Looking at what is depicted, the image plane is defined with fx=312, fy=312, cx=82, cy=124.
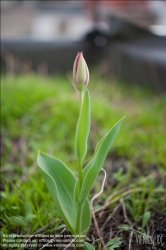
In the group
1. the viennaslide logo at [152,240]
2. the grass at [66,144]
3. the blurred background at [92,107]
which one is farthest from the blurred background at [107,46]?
the viennaslide logo at [152,240]

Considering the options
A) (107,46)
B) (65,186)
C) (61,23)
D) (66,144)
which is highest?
(61,23)

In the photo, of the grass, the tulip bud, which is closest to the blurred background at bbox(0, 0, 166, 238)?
the grass

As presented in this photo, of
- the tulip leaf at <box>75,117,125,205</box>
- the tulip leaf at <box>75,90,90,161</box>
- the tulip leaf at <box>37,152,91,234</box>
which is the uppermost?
the tulip leaf at <box>75,90,90,161</box>

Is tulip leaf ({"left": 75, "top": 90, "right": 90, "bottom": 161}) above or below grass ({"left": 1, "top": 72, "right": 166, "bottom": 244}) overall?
above

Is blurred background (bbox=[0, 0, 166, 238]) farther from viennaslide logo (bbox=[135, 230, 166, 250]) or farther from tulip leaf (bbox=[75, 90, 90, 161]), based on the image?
tulip leaf (bbox=[75, 90, 90, 161])

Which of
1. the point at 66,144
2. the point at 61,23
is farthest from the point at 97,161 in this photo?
the point at 61,23

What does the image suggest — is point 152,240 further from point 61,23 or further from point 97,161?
point 61,23

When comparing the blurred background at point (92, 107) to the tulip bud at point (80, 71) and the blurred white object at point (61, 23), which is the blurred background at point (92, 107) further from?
the tulip bud at point (80, 71)
